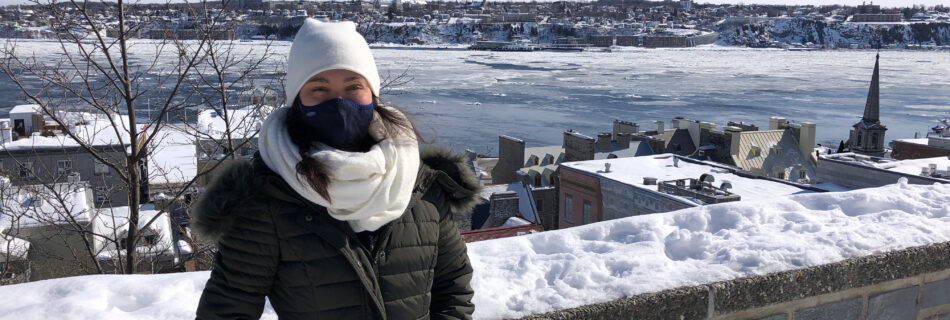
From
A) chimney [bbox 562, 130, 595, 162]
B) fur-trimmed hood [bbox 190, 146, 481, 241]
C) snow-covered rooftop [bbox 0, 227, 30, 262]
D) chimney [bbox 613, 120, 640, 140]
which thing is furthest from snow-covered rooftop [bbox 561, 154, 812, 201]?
fur-trimmed hood [bbox 190, 146, 481, 241]

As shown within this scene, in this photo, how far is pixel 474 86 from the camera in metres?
47.5

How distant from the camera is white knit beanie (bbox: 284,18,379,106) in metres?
1.56

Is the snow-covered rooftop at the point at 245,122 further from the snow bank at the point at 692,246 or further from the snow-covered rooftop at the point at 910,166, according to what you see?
the snow-covered rooftop at the point at 910,166

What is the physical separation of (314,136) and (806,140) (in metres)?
26.2

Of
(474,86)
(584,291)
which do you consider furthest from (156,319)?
(474,86)

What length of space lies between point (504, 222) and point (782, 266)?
49.8 feet

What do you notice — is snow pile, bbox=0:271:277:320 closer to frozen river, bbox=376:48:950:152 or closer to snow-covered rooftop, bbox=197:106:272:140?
snow-covered rooftop, bbox=197:106:272:140

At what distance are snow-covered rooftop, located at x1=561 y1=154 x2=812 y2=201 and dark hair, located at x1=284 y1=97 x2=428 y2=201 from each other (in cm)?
1402

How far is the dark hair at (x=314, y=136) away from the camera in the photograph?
58.8 inches

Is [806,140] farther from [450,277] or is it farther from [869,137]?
[450,277]

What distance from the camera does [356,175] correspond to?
1.52 meters

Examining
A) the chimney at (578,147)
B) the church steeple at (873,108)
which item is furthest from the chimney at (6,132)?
the church steeple at (873,108)

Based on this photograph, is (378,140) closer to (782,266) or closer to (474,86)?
(782,266)

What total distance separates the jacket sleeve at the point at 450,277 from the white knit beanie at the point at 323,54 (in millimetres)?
350
